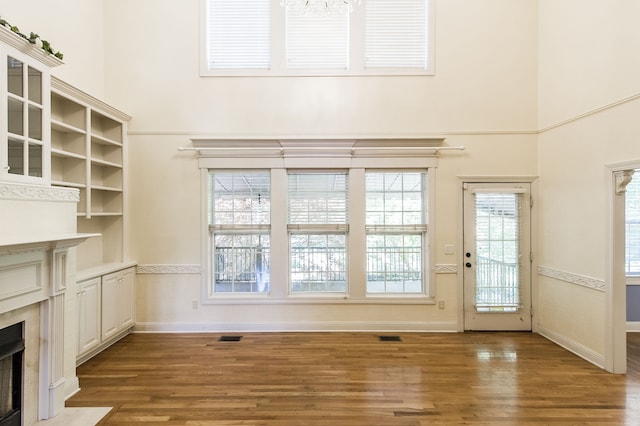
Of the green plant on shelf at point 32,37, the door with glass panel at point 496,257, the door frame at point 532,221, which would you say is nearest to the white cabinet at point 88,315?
the green plant on shelf at point 32,37

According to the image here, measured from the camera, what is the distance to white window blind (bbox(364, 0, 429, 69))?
14.1 ft

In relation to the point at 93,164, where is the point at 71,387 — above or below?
below

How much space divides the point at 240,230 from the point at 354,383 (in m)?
2.37

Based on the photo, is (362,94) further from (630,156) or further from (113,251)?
(113,251)

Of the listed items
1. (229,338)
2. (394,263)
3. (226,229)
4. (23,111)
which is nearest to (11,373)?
(23,111)

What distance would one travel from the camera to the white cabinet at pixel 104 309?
3281mm

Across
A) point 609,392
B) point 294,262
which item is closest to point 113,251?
point 294,262

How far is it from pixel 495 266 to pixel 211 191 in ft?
12.9

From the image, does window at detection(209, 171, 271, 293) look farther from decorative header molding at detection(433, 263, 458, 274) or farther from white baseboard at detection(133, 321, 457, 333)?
decorative header molding at detection(433, 263, 458, 274)

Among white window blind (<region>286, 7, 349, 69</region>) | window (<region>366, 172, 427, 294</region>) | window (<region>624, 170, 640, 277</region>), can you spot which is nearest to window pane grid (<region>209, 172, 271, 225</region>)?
window (<region>366, 172, 427, 294</region>)

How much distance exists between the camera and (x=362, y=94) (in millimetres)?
4273

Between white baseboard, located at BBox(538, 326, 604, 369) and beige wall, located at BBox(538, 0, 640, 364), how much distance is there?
0.01 metres

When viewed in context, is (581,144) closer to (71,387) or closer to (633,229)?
(633,229)

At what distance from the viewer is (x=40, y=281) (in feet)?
7.93
